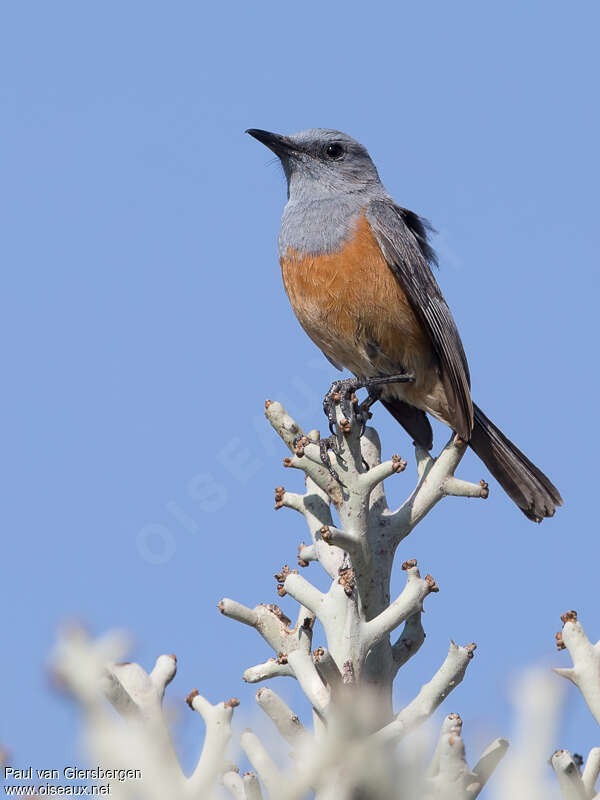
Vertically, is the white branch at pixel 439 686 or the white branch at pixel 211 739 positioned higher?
the white branch at pixel 439 686

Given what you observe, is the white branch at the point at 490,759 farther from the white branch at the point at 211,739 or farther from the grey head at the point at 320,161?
the grey head at the point at 320,161

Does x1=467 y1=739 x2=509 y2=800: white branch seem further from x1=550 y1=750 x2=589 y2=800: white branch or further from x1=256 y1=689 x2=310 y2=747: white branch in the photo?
x1=256 y1=689 x2=310 y2=747: white branch

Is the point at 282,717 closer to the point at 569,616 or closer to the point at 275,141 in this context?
the point at 569,616

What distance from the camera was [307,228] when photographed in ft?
23.0

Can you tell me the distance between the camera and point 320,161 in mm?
7680

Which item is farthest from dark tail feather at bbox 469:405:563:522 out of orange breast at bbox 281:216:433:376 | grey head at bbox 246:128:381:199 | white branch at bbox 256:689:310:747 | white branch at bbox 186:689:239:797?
white branch at bbox 186:689:239:797

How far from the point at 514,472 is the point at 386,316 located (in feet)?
4.26

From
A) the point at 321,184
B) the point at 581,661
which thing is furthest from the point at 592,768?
the point at 321,184

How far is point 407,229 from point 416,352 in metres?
0.96

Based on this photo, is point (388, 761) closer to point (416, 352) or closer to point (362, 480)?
point (362, 480)

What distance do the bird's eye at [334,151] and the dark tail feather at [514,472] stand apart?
2062 millimetres

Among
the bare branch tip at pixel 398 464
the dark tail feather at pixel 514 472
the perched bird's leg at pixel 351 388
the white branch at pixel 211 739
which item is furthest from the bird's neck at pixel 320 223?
the white branch at pixel 211 739

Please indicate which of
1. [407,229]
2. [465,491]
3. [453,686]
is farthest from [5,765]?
[407,229]

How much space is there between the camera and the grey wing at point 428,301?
694cm
